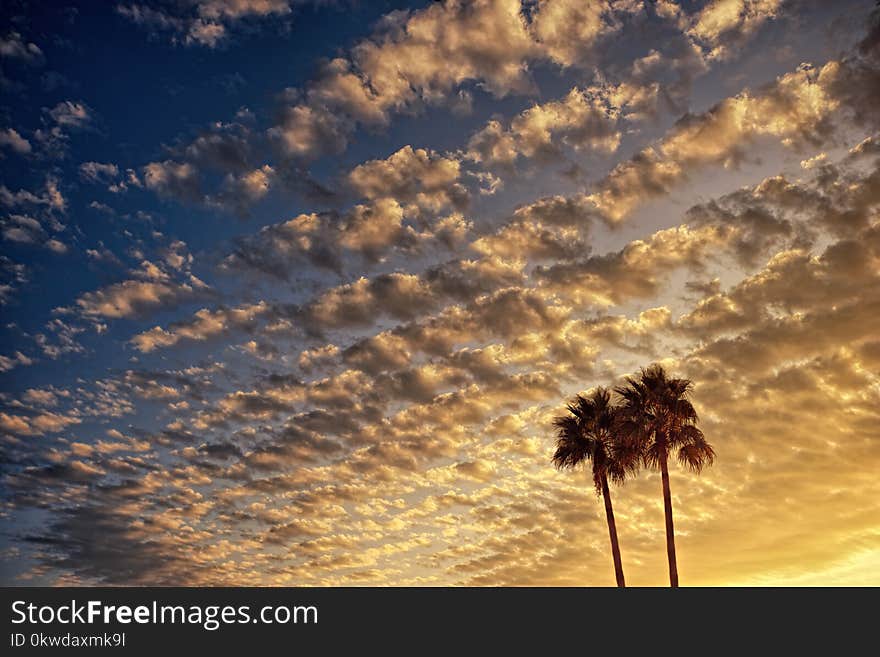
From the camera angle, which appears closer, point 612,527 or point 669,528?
point 669,528

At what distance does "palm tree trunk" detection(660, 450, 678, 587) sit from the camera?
40.3m

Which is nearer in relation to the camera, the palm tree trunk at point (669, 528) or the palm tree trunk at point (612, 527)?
the palm tree trunk at point (669, 528)

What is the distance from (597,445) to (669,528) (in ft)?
23.5

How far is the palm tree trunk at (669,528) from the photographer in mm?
40312

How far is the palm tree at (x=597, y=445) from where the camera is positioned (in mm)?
46000

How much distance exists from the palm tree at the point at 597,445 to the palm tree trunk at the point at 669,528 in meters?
3.51

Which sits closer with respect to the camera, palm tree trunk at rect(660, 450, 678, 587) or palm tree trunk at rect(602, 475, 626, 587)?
palm tree trunk at rect(660, 450, 678, 587)

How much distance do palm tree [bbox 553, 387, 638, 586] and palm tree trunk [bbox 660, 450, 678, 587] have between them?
3513 mm

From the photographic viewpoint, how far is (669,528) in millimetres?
41438
